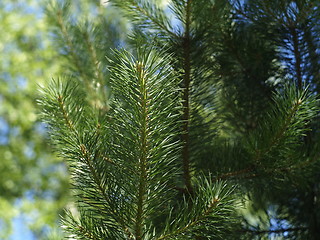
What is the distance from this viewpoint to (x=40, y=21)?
Result: 5.11 m

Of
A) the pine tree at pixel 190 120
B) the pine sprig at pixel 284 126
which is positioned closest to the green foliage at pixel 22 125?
the pine tree at pixel 190 120

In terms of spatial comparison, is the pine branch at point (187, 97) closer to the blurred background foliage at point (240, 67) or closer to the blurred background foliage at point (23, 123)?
the blurred background foliage at point (240, 67)

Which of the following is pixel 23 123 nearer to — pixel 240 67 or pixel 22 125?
pixel 22 125

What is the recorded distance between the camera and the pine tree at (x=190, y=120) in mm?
579

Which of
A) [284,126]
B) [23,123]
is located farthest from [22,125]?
[284,126]

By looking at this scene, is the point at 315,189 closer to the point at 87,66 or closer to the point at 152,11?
the point at 152,11

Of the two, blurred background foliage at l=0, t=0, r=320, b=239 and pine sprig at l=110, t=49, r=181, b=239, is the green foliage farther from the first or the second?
pine sprig at l=110, t=49, r=181, b=239

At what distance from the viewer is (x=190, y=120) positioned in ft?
2.30

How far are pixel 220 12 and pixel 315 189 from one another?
397 mm

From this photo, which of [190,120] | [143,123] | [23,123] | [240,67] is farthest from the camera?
[23,123]

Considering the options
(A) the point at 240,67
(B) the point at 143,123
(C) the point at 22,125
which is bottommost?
(B) the point at 143,123

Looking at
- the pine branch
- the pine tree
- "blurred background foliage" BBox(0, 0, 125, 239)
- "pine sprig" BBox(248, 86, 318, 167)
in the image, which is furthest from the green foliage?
"pine sprig" BBox(248, 86, 318, 167)

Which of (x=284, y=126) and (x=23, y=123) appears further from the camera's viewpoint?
(x=23, y=123)

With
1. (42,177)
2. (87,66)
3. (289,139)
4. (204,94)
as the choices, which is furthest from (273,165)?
(42,177)
